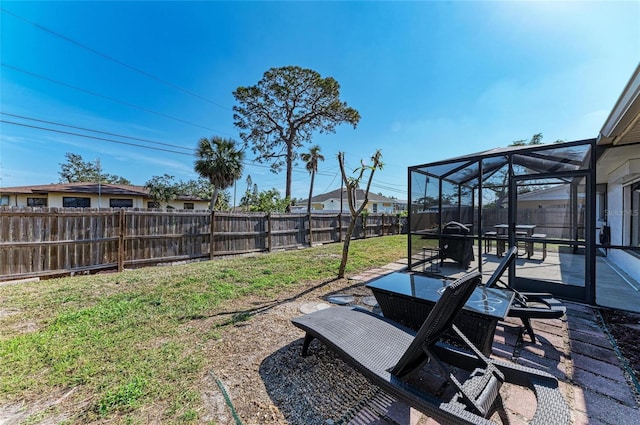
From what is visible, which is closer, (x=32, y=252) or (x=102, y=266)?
(x=32, y=252)

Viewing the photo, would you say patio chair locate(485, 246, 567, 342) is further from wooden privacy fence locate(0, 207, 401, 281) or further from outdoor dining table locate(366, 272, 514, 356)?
wooden privacy fence locate(0, 207, 401, 281)

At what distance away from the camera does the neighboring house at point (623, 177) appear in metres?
2.83

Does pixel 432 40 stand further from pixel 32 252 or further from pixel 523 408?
pixel 32 252

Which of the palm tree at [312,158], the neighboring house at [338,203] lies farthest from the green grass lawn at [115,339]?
the neighboring house at [338,203]

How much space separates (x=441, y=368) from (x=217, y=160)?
16.9m

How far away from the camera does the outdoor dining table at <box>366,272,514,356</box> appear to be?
7.57 ft

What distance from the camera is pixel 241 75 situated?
46.7ft

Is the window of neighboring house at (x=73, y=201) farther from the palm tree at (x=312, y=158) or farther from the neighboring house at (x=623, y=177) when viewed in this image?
the neighboring house at (x=623, y=177)

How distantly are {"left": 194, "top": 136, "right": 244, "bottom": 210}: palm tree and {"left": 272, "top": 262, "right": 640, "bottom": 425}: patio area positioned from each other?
15310 millimetres

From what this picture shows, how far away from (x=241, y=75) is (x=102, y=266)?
12.2 m

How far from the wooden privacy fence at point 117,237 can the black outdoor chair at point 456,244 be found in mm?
6567

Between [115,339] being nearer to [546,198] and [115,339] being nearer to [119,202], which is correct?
[546,198]

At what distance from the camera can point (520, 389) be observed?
200 cm

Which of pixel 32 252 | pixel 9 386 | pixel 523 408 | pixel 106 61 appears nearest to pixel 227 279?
pixel 9 386
